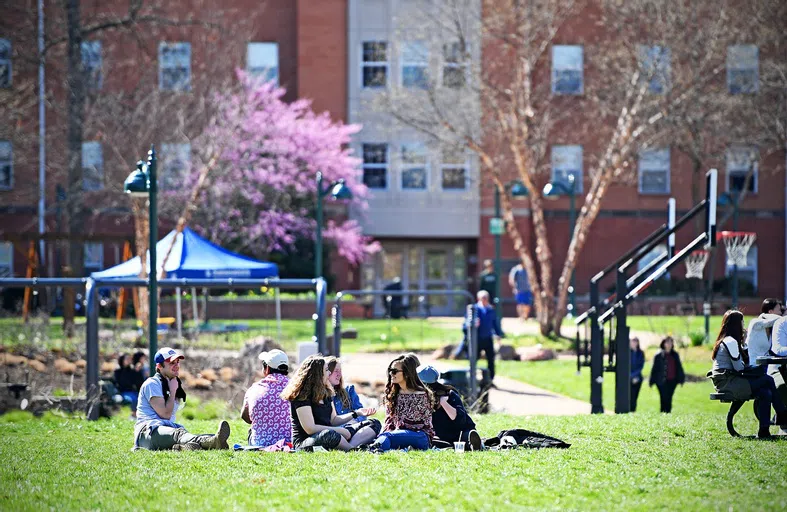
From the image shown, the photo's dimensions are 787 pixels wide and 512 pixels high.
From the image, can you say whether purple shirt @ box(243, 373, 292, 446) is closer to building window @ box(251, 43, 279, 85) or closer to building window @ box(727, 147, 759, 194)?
building window @ box(251, 43, 279, 85)

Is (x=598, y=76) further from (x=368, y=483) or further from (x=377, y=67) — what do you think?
(x=368, y=483)

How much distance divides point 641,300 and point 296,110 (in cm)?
1406

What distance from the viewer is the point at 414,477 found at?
920 centimetres

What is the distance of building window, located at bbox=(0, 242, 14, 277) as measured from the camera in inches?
1624

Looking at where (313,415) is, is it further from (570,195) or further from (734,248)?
(570,195)

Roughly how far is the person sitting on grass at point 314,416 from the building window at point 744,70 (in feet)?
98.7

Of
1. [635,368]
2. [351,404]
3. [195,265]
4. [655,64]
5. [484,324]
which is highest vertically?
[655,64]

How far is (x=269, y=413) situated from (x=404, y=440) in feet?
4.43

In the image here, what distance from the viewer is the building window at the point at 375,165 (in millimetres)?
42938

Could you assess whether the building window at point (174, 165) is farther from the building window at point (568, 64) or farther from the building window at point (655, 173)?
the building window at point (655, 173)

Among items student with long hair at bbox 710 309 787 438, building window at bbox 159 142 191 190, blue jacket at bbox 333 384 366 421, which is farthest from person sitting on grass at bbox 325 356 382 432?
building window at bbox 159 142 191 190

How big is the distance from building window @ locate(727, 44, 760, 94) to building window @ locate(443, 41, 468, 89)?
10.8 metres

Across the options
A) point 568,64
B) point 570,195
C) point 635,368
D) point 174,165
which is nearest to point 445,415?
point 635,368

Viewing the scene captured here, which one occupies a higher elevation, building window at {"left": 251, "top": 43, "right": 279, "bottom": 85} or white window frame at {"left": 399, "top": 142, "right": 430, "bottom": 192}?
building window at {"left": 251, "top": 43, "right": 279, "bottom": 85}
